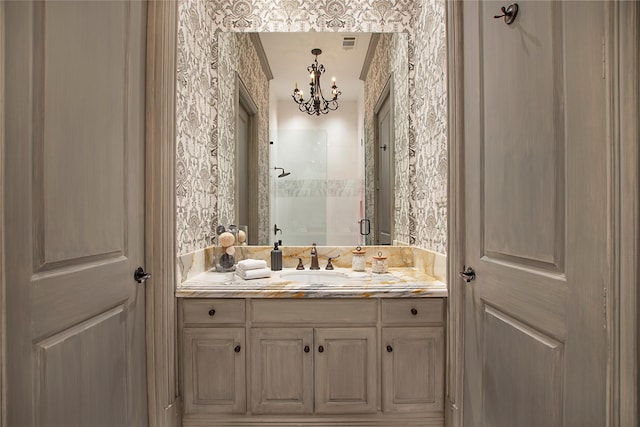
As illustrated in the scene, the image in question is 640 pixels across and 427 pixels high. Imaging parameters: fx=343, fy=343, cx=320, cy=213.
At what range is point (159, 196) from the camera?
1.54 metres

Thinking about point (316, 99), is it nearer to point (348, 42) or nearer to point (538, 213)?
point (348, 42)

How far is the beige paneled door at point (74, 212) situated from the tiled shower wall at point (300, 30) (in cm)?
32

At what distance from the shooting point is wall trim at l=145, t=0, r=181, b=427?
4.99 feet

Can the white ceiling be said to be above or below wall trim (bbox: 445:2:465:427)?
above

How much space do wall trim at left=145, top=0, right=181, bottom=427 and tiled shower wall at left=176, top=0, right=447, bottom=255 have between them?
120 millimetres

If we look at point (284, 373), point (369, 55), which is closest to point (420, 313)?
point (284, 373)

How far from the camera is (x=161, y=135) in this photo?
1.54 meters

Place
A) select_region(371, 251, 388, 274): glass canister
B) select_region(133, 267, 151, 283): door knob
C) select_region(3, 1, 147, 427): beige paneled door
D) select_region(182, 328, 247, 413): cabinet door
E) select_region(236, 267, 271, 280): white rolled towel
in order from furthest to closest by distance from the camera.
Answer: select_region(371, 251, 388, 274): glass canister < select_region(236, 267, 271, 280): white rolled towel < select_region(182, 328, 247, 413): cabinet door < select_region(133, 267, 151, 283): door knob < select_region(3, 1, 147, 427): beige paneled door

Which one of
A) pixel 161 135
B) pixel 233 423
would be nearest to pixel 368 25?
pixel 161 135

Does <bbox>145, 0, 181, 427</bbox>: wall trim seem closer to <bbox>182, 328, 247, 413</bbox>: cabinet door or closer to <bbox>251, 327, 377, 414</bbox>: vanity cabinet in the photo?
<bbox>182, 328, 247, 413</bbox>: cabinet door

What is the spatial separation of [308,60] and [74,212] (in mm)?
1714

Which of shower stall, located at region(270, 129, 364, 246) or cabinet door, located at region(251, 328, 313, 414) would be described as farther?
shower stall, located at region(270, 129, 364, 246)

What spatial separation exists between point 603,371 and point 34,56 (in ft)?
5.48

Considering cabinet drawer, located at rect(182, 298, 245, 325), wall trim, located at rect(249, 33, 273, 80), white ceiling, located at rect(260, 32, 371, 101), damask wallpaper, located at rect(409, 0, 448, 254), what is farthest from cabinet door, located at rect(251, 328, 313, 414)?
wall trim, located at rect(249, 33, 273, 80)
